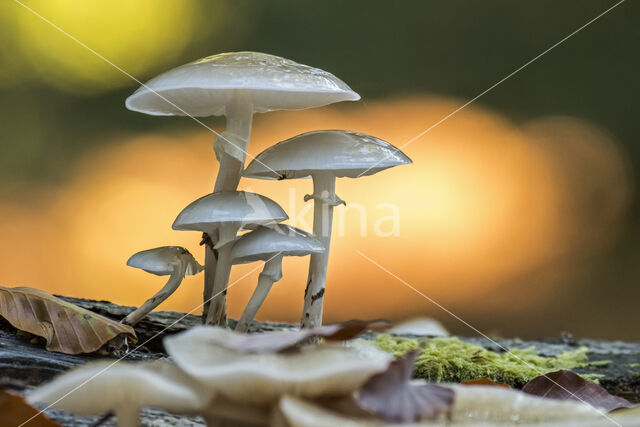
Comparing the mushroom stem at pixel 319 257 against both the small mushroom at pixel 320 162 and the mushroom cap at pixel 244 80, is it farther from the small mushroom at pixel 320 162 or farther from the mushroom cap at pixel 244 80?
the mushroom cap at pixel 244 80

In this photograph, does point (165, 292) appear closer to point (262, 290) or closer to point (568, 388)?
point (262, 290)

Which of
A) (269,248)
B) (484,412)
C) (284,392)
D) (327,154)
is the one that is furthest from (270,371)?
(327,154)

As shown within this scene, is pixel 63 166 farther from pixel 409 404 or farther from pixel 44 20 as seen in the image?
pixel 409 404

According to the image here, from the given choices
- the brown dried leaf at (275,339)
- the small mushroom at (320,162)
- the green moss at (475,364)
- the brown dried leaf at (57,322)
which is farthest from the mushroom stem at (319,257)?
the brown dried leaf at (275,339)

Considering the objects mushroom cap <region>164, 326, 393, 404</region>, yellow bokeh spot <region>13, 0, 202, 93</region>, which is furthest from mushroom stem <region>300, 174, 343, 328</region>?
yellow bokeh spot <region>13, 0, 202, 93</region>

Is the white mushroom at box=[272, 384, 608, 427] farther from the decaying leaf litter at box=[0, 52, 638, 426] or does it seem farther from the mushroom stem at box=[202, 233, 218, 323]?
the mushroom stem at box=[202, 233, 218, 323]

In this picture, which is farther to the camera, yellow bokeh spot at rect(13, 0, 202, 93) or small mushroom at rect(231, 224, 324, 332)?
yellow bokeh spot at rect(13, 0, 202, 93)

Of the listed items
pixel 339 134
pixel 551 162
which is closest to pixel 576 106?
pixel 551 162
